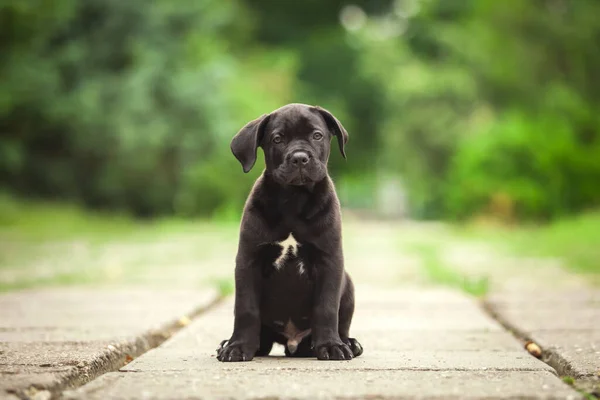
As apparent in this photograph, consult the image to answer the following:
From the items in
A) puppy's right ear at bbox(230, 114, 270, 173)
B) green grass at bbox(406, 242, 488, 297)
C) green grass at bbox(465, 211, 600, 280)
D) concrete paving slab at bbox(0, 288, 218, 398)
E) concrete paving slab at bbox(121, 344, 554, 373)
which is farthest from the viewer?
green grass at bbox(465, 211, 600, 280)

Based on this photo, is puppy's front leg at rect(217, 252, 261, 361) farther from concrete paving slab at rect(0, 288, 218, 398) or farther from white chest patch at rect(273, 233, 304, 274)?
concrete paving slab at rect(0, 288, 218, 398)

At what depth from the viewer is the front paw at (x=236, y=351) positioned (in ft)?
12.6

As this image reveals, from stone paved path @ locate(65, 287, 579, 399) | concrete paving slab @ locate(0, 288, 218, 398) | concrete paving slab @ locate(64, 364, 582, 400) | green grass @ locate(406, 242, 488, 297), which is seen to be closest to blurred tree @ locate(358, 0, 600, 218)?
green grass @ locate(406, 242, 488, 297)

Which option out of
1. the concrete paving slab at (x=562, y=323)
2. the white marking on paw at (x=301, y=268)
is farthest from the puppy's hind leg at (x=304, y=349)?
the concrete paving slab at (x=562, y=323)

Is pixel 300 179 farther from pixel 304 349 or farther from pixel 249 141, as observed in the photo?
pixel 304 349

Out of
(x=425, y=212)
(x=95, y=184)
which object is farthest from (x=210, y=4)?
(x=425, y=212)

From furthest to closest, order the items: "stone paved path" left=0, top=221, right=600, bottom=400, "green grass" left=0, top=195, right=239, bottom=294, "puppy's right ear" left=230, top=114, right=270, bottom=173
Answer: "green grass" left=0, top=195, right=239, bottom=294 → "puppy's right ear" left=230, top=114, right=270, bottom=173 → "stone paved path" left=0, top=221, right=600, bottom=400

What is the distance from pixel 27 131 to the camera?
2047 centimetres

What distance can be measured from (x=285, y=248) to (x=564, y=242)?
34.2 ft

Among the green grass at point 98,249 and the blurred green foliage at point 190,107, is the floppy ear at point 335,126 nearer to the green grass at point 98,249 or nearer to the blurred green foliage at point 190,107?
the green grass at point 98,249

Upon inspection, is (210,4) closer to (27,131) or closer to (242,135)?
(27,131)

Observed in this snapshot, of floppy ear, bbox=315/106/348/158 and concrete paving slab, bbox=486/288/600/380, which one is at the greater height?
floppy ear, bbox=315/106/348/158

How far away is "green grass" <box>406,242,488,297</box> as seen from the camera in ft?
25.6

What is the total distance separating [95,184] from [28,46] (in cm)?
566
